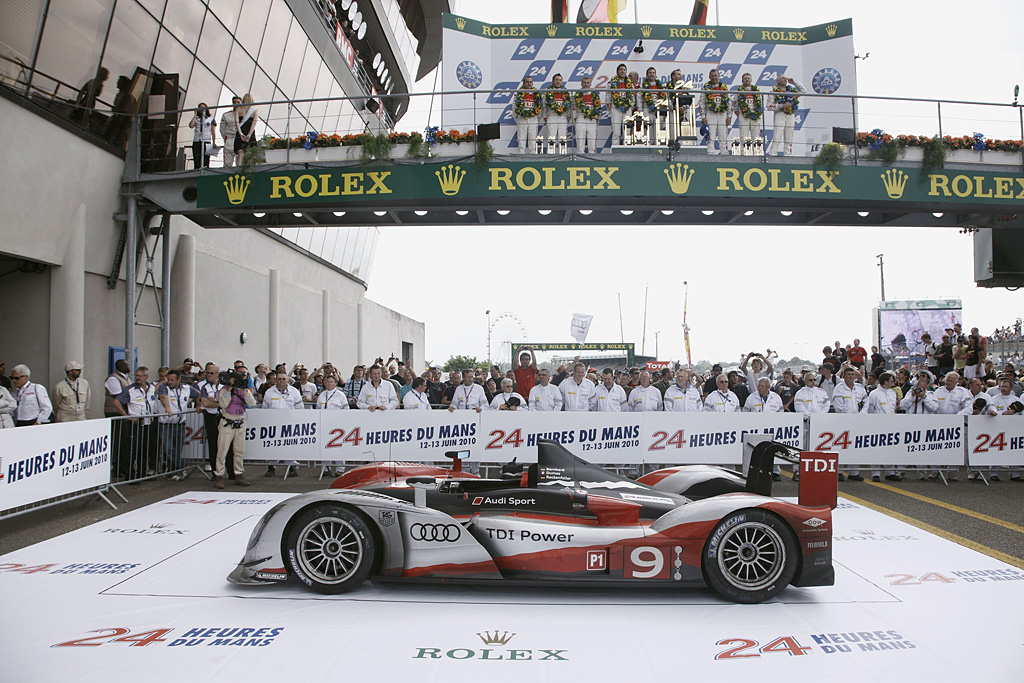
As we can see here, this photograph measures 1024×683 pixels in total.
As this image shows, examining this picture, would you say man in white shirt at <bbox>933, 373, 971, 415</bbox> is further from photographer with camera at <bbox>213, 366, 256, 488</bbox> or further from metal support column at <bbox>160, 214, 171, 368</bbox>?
metal support column at <bbox>160, 214, 171, 368</bbox>

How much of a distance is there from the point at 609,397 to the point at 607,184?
3280mm

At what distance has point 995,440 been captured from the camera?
9695 mm

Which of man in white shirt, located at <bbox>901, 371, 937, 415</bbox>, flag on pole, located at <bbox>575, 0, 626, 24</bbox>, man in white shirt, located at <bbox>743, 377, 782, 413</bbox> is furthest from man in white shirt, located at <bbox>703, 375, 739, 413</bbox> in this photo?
flag on pole, located at <bbox>575, 0, 626, 24</bbox>

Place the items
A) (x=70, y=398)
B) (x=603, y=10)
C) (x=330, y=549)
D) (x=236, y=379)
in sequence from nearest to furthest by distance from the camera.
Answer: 1. (x=330, y=549)
2. (x=70, y=398)
3. (x=236, y=379)
4. (x=603, y=10)

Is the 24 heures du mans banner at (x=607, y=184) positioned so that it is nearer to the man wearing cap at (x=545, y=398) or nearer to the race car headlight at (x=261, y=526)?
the man wearing cap at (x=545, y=398)

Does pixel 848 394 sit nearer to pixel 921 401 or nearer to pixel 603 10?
pixel 921 401

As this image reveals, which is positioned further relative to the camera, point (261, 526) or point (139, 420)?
point (139, 420)

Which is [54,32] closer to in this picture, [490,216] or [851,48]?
[490,216]

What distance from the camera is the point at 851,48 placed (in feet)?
49.5

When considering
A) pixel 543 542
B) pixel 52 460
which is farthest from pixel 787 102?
pixel 52 460

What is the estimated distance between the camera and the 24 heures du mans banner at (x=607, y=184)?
32.9 feet

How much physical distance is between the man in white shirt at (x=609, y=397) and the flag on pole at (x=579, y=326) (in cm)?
2856

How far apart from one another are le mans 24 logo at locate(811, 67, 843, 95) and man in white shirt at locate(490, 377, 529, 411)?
1079 cm

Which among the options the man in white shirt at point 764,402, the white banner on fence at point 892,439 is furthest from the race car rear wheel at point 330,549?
the white banner on fence at point 892,439
